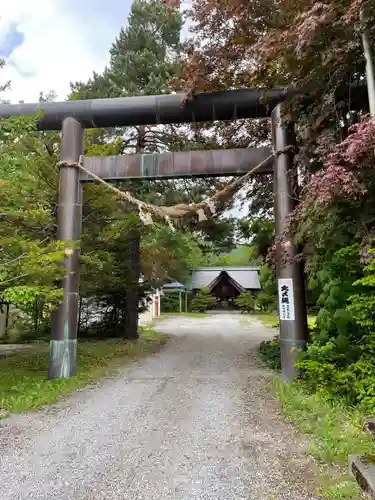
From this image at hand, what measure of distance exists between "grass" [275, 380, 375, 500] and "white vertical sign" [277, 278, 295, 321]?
1.51 metres

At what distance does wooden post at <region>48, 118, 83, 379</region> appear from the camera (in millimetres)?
7129

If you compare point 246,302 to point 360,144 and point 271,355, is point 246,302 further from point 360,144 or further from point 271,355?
point 360,144

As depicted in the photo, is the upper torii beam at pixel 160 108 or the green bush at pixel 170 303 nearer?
the upper torii beam at pixel 160 108

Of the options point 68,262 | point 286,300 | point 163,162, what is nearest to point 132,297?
point 68,262

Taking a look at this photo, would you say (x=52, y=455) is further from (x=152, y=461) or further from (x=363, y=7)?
(x=363, y=7)

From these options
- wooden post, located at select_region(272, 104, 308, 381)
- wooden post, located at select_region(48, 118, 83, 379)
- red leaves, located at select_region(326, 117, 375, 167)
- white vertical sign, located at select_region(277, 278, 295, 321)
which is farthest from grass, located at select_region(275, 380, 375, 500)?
wooden post, located at select_region(48, 118, 83, 379)

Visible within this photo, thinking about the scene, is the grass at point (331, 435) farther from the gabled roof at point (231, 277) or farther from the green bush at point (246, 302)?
the gabled roof at point (231, 277)

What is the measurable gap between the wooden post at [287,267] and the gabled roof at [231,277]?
970 inches

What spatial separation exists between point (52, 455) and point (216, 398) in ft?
9.12

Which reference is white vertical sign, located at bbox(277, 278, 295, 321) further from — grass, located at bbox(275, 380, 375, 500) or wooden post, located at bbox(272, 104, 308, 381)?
grass, located at bbox(275, 380, 375, 500)

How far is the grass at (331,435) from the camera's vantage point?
2.92m

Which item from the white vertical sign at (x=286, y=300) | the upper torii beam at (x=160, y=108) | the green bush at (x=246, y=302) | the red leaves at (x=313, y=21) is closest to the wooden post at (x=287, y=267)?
the white vertical sign at (x=286, y=300)

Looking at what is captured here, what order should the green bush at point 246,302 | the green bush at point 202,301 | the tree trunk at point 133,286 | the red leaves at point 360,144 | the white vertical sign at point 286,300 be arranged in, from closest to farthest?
the red leaves at point 360,144
the white vertical sign at point 286,300
the tree trunk at point 133,286
the green bush at point 246,302
the green bush at point 202,301

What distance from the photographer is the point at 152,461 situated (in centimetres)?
349
